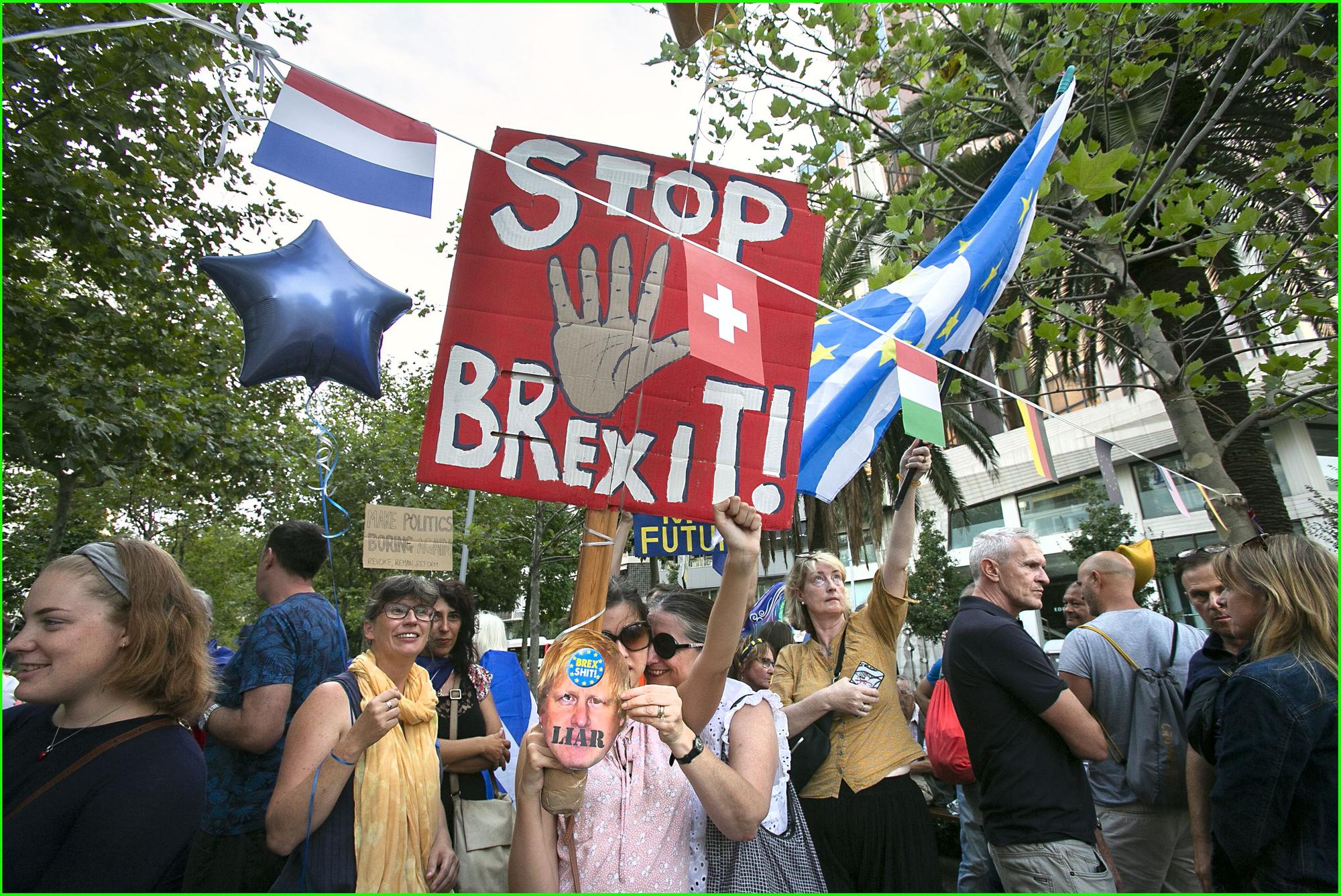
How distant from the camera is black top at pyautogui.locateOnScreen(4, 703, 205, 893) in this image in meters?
1.70

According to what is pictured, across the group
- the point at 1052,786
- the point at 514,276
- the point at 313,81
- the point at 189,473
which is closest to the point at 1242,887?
the point at 1052,786

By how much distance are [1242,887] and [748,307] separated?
2308mm

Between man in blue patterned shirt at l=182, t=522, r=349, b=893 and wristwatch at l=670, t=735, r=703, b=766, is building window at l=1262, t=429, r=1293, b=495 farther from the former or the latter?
man in blue patterned shirt at l=182, t=522, r=349, b=893

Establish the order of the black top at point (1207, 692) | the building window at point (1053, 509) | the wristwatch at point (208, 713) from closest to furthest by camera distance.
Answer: the black top at point (1207, 692) < the wristwatch at point (208, 713) < the building window at point (1053, 509)

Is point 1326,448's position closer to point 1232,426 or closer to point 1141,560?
point 1232,426

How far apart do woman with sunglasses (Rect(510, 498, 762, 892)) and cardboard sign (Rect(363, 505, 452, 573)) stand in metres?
1.13

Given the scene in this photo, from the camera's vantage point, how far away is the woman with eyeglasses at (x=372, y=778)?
2.18m

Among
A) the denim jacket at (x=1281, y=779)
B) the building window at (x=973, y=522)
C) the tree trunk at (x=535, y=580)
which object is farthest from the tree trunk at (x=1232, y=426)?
the building window at (x=973, y=522)

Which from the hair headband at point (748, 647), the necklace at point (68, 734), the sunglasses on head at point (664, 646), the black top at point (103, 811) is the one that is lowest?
the black top at point (103, 811)

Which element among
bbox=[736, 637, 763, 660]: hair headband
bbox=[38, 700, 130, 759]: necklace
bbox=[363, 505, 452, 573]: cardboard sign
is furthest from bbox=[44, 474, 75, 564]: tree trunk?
bbox=[38, 700, 130, 759]: necklace

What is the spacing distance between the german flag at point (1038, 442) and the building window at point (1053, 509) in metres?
21.3

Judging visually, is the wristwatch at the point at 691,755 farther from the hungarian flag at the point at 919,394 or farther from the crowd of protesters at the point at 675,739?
the hungarian flag at the point at 919,394

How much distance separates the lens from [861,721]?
10.1ft

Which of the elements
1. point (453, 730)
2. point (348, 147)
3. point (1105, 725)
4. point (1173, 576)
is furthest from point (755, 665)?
point (1173, 576)
